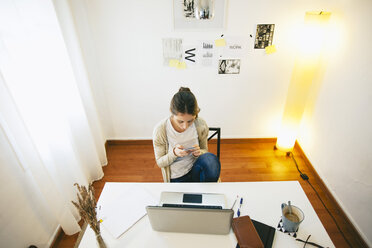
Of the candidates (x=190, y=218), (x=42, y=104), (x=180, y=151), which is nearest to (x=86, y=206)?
(x=190, y=218)

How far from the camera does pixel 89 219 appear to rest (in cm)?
97

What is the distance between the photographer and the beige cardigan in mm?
1569

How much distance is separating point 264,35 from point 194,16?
0.82 metres

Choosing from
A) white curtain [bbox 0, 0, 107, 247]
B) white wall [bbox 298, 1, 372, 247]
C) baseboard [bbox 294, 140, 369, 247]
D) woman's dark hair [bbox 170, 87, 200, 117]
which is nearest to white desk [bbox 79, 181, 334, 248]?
woman's dark hair [bbox 170, 87, 200, 117]

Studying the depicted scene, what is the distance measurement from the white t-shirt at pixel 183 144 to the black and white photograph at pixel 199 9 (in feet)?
3.67

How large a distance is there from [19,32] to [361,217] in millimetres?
3020

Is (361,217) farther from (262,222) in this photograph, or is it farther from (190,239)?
(190,239)

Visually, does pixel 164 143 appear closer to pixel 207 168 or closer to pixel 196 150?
pixel 196 150

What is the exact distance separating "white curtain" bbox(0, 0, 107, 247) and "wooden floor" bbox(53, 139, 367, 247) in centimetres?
64

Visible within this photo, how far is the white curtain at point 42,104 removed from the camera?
133 centimetres

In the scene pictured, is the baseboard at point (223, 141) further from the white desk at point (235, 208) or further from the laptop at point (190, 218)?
the laptop at point (190, 218)

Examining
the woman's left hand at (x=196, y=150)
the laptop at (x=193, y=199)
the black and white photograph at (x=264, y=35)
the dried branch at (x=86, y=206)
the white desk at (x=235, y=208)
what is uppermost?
the black and white photograph at (x=264, y=35)

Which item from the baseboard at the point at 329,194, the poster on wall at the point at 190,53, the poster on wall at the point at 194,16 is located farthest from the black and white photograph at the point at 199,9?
the baseboard at the point at 329,194

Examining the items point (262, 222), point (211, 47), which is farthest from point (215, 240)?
point (211, 47)
